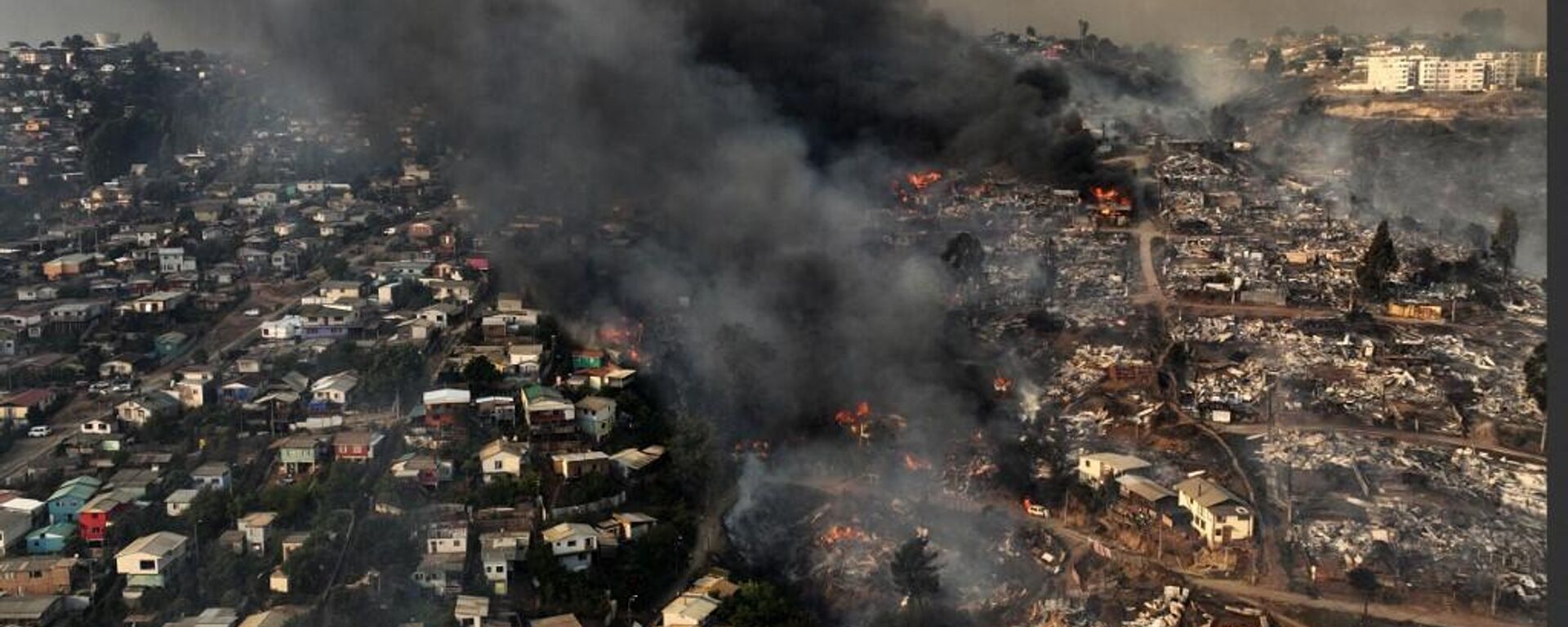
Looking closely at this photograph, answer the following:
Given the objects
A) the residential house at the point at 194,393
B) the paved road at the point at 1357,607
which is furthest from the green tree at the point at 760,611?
the residential house at the point at 194,393

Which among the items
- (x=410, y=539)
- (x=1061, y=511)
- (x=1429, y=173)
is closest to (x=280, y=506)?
(x=410, y=539)

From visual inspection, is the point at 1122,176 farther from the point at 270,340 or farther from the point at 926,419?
the point at 270,340

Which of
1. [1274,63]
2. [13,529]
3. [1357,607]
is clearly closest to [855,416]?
[1357,607]

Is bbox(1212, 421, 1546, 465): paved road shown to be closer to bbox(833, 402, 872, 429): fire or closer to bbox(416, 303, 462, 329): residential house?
bbox(833, 402, 872, 429): fire

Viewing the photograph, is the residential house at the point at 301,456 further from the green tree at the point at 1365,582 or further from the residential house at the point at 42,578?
the green tree at the point at 1365,582

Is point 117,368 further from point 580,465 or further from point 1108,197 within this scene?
point 1108,197

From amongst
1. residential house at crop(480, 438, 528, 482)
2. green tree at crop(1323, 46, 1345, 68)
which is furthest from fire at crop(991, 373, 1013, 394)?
green tree at crop(1323, 46, 1345, 68)
